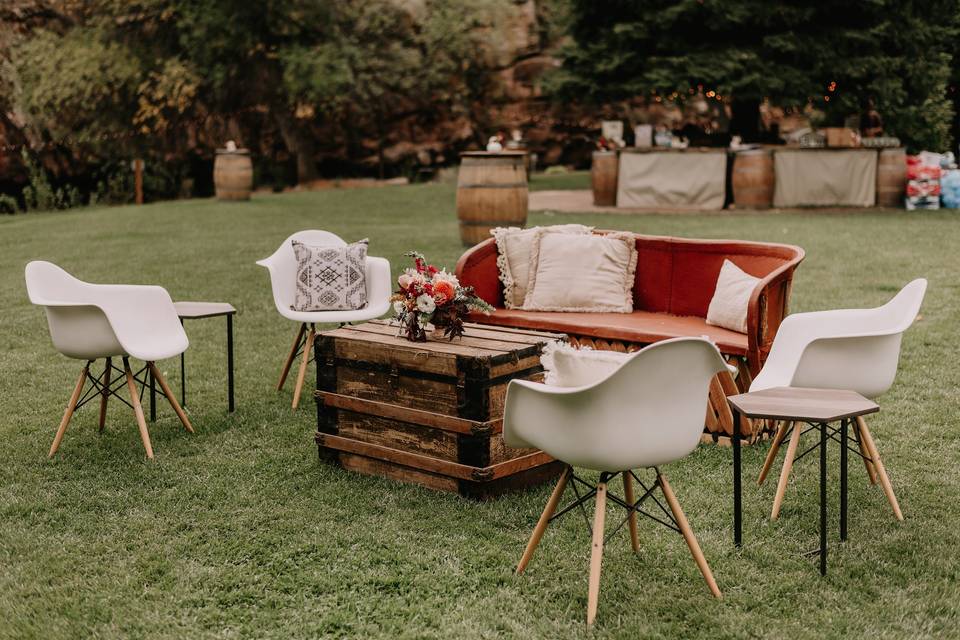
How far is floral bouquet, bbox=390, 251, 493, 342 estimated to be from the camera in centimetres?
473

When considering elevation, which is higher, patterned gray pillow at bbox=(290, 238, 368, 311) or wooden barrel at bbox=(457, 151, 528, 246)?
wooden barrel at bbox=(457, 151, 528, 246)

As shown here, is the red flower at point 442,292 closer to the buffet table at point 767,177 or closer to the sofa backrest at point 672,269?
the sofa backrest at point 672,269

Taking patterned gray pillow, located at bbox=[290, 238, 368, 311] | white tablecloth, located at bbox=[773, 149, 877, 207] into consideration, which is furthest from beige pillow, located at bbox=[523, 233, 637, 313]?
white tablecloth, located at bbox=[773, 149, 877, 207]

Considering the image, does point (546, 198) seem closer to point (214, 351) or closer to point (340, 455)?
point (214, 351)

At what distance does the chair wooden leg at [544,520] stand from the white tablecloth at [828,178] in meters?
13.1

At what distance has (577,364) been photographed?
3734 mm

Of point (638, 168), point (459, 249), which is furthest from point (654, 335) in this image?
point (638, 168)

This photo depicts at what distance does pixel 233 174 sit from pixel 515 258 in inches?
511

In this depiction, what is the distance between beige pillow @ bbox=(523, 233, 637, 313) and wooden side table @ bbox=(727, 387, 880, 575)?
2.06 meters

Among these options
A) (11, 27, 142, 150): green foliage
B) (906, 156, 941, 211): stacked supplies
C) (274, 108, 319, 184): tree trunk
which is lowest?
(906, 156, 941, 211): stacked supplies

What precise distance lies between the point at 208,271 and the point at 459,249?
2.70 meters

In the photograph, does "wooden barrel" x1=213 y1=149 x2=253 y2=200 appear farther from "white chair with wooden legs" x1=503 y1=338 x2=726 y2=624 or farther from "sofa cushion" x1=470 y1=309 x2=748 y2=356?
"white chair with wooden legs" x1=503 y1=338 x2=726 y2=624

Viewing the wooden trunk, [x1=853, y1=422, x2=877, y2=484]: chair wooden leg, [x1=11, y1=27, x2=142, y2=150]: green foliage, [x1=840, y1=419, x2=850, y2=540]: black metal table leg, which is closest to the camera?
[x1=840, y1=419, x2=850, y2=540]: black metal table leg

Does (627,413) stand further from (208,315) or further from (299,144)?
(299,144)
